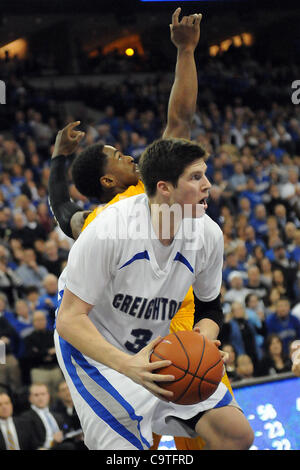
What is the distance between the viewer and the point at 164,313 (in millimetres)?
3064

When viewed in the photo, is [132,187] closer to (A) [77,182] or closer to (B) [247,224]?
(A) [77,182]

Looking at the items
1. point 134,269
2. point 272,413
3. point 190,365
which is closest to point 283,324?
point 272,413

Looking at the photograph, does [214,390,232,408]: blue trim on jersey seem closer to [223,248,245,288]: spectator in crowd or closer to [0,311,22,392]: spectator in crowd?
[0,311,22,392]: spectator in crowd

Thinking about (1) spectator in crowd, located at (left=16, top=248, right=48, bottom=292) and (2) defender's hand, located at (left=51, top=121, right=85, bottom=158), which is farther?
(1) spectator in crowd, located at (left=16, top=248, right=48, bottom=292)

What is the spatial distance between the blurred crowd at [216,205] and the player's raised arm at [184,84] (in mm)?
867

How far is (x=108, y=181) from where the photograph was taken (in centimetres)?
373

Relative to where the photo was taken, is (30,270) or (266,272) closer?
(30,270)

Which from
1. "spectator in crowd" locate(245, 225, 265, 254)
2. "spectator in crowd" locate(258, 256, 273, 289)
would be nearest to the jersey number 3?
"spectator in crowd" locate(258, 256, 273, 289)

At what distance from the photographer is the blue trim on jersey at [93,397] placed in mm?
3014

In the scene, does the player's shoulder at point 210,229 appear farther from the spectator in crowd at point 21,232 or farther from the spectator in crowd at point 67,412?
the spectator in crowd at point 21,232

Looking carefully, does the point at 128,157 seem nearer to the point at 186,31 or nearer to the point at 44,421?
the point at 186,31

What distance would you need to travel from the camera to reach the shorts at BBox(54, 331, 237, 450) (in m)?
2.99

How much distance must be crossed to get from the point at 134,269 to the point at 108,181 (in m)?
0.92

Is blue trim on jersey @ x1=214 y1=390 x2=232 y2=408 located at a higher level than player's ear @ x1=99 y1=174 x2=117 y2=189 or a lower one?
lower
